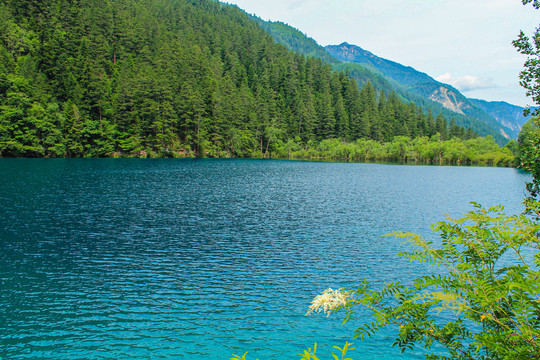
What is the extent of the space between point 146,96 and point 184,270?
350 feet

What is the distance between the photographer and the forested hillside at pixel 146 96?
90.1 meters

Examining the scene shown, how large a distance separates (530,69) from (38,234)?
1122 inches

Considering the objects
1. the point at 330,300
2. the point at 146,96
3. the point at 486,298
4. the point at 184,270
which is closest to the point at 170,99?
the point at 146,96

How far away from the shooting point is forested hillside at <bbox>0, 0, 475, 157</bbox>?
90.1m

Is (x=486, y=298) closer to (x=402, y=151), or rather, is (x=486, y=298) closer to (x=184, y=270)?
(x=184, y=270)

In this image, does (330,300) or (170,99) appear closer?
(330,300)

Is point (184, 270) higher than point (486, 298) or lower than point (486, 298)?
lower

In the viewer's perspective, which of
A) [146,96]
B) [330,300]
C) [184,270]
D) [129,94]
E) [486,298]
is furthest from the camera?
[146,96]

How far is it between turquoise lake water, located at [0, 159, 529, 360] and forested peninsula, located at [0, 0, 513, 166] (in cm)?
6589

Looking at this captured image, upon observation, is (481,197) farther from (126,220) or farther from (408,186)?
(126,220)

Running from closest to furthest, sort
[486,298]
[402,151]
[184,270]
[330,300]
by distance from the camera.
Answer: [486,298]
[330,300]
[184,270]
[402,151]

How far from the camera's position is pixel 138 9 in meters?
165

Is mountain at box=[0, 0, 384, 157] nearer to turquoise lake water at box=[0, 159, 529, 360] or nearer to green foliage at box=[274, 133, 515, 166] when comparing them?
green foliage at box=[274, 133, 515, 166]

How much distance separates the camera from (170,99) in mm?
115312
